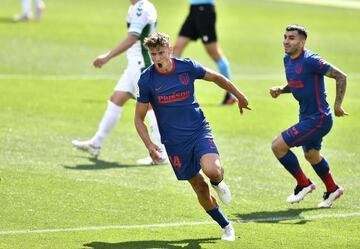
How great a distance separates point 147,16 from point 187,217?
4127 mm

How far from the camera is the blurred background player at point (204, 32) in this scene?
20195 mm

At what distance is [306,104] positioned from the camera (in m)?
12.1

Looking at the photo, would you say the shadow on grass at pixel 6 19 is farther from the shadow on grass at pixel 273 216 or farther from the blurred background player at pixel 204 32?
the shadow on grass at pixel 273 216

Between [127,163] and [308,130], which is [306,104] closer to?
[308,130]

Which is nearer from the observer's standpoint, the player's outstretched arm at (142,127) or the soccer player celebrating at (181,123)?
the player's outstretched arm at (142,127)

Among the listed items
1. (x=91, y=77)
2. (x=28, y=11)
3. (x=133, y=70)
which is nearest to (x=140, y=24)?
(x=133, y=70)

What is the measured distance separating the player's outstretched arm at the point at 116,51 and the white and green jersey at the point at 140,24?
100 mm

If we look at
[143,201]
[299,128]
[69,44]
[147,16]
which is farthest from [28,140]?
[69,44]

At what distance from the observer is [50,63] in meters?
23.6

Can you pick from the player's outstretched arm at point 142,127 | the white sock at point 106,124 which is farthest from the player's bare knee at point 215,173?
the white sock at point 106,124

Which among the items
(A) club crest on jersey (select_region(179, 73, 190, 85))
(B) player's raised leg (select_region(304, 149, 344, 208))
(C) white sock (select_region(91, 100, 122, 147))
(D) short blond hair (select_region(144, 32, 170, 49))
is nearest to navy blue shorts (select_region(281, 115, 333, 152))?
(B) player's raised leg (select_region(304, 149, 344, 208))

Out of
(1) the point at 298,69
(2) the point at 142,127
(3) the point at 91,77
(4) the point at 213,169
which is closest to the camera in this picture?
(4) the point at 213,169

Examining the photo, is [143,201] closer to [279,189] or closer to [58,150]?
[279,189]

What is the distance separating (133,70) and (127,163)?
4.70 feet
